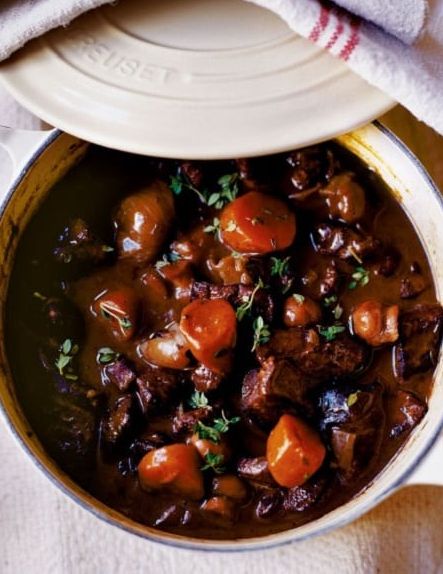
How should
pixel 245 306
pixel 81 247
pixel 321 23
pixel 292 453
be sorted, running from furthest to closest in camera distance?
pixel 81 247 → pixel 245 306 → pixel 292 453 → pixel 321 23

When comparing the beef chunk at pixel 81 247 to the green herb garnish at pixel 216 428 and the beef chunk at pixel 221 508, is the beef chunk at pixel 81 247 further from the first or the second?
the beef chunk at pixel 221 508

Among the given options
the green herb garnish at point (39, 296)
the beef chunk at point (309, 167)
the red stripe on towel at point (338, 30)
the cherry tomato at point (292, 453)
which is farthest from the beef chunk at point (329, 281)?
the green herb garnish at point (39, 296)

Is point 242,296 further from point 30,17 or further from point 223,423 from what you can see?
point 30,17

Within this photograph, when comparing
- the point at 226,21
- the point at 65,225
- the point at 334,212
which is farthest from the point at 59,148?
the point at 334,212

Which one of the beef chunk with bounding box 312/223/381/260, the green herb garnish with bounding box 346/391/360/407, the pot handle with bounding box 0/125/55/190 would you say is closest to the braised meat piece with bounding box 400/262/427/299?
the beef chunk with bounding box 312/223/381/260

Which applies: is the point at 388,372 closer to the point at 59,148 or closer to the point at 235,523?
the point at 235,523

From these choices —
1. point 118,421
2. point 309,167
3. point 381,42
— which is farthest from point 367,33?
point 118,421
